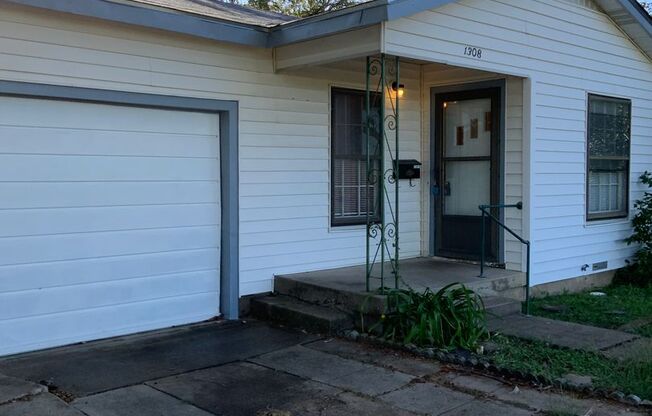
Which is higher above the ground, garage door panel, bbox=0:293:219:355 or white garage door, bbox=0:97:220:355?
white garage door, bbox=0:97:220:355

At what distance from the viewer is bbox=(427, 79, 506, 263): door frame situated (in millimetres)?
8055

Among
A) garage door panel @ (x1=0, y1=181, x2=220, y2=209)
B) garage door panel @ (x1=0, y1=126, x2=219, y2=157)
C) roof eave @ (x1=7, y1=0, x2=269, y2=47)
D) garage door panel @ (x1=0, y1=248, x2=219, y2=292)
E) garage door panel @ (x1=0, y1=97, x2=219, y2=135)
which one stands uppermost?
roof eave @ (x1=7, y1=0, x2=269, y2=47)

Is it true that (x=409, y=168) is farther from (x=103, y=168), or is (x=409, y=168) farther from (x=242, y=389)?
(x=242, y=389)

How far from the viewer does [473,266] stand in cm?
803

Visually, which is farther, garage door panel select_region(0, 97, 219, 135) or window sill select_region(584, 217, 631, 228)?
window sill select_region(584, 217, 631, 228)

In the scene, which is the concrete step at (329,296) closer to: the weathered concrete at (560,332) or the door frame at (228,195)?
the door frame at (228,195)

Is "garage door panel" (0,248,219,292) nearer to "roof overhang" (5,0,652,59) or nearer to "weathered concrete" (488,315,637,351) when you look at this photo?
"roof overhang" (5,0,652,59)

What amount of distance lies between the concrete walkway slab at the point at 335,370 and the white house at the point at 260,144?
57.1 inches

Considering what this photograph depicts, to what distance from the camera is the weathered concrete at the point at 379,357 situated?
5215mm

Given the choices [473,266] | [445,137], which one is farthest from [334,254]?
[445,137]

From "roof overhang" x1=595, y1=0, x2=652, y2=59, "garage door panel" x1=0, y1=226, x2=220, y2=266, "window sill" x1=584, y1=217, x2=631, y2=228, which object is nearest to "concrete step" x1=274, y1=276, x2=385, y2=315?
"garage door panel" x1=0, y1=226, x2=220, y2=266

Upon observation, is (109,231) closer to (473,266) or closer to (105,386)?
(105,386)

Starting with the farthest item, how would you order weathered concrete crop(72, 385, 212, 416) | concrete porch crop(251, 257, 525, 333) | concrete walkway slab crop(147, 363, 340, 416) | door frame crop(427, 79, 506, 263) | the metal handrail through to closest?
door frame crop(427, 79, 506, 263) < the metal handrail < concrete porch crop(251, 257, 525, 333) < concrete walkway slab crop(147, 363, 340, 416) < weathered concrete crop(72, 385, 212, 416)

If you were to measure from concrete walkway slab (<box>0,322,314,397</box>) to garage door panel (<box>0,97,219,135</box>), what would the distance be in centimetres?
196
